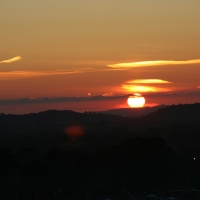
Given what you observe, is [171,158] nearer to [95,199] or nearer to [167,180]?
[167,180]

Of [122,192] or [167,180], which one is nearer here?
[122,192]

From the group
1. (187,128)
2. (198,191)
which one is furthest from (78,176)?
(187,128)

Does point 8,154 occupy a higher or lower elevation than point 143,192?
higher

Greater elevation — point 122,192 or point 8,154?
point 8,154

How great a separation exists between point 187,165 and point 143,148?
7.46 m

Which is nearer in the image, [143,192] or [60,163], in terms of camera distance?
[143,192]

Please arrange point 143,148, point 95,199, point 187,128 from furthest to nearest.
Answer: point 187,128
point 143,148
point 95,199

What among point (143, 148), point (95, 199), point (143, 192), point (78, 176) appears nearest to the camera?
point (95, 199)

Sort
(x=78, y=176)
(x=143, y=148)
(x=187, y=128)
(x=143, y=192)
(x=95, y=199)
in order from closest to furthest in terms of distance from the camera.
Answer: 1. (x=95, y=199)
2. (x=143, y=192)
3. (x=78, y=176)
4. (x=143, y=148)
5. (x=187, y=128)

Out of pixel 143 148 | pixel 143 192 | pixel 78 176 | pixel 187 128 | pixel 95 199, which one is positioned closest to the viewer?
pixel 95 199

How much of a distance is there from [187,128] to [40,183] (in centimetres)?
9209

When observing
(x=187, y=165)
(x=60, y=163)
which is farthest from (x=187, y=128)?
(x=60, y=163)

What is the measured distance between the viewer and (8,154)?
79.8 m

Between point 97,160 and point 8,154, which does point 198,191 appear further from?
point 8,154
